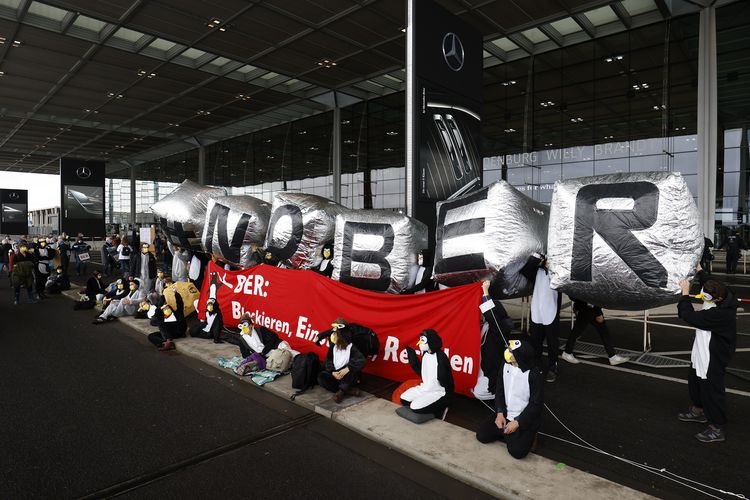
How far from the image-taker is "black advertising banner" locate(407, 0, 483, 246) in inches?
270

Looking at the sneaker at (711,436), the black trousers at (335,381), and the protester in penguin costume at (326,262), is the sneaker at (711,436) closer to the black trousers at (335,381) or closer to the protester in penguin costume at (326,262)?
the black trousers at (335,381)

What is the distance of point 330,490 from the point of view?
3.73 metres

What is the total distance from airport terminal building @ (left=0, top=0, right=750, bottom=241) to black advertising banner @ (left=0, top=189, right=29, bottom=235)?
5.07 m

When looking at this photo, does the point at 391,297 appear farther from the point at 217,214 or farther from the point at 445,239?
the point at 217,214

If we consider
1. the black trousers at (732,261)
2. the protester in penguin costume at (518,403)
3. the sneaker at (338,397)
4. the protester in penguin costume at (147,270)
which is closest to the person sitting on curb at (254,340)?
the sneaker at (338,397)

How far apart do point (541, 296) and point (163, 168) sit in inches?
1935

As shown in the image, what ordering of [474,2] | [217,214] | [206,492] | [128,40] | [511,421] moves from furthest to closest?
[128,40] < [474,2] < [217,214] < [511,421] < [206,492]

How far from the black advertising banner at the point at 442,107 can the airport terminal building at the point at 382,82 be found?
1484mm

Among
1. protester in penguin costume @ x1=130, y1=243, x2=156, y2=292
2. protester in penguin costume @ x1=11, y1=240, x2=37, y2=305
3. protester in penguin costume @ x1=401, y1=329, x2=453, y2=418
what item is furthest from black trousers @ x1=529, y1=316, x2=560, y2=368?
protester in penguin costume @ x1=11, y1=240, x2=37, y2=305

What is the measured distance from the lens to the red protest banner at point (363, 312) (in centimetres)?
555

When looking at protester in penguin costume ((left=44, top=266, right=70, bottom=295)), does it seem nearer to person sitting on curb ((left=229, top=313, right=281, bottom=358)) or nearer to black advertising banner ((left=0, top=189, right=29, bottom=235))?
person sitting on curb ((left=229, top=313, right=281, bottom=358))

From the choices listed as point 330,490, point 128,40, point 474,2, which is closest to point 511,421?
point 330,490

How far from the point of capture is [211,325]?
8.70 meters

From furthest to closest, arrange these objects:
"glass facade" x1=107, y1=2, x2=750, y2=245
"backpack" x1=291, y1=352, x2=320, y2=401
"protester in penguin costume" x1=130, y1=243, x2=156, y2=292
→ "glass facade" x1=107, y1=2, x2=750, y2=245
"protester in penguin costume" x1=130, y1=243, x2=156, y2=292
"backpack" x1=291, y1=352, x2=320, y2=401
